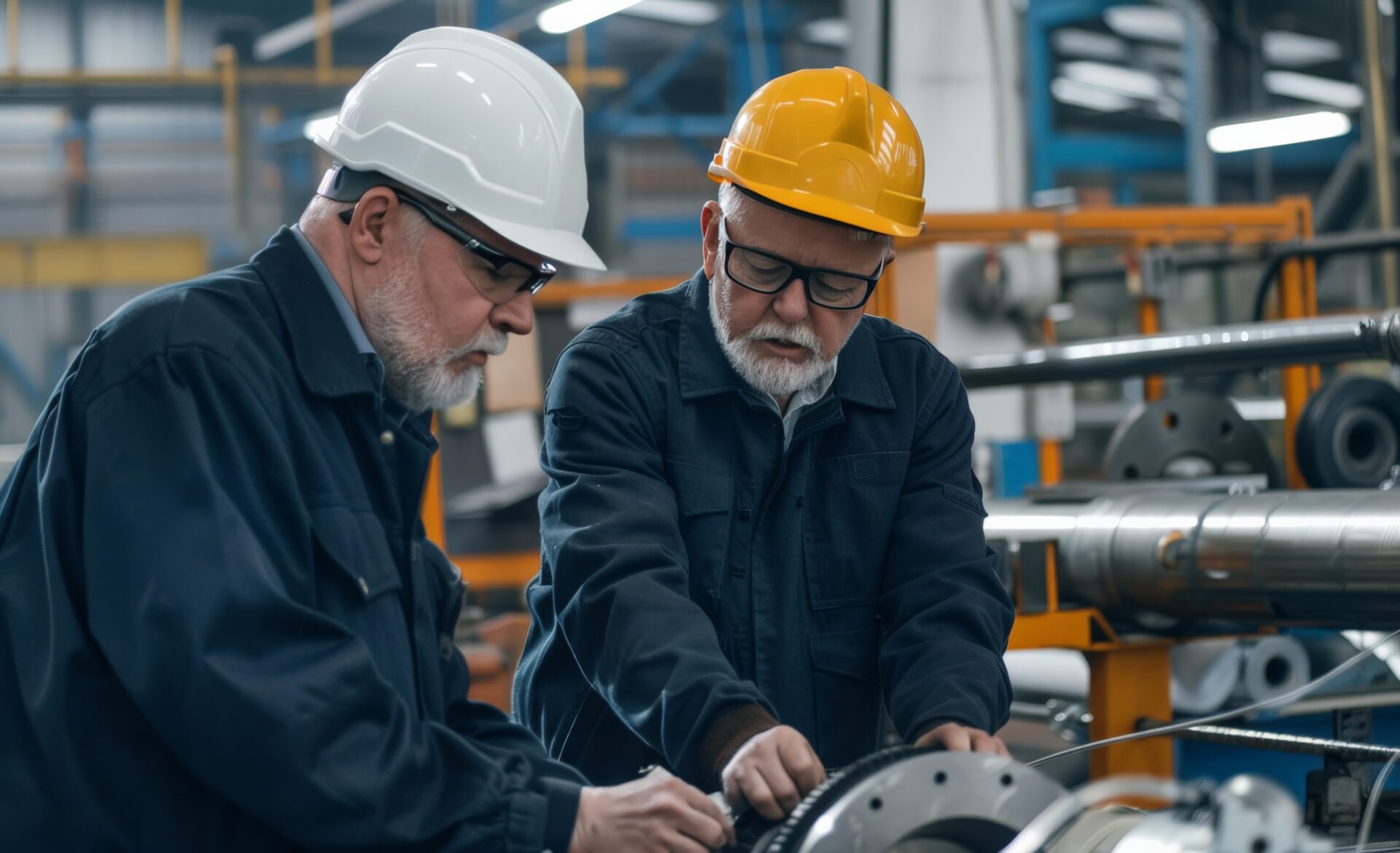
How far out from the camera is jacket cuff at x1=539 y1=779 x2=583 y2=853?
1376mm

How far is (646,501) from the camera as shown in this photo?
1.77 meters

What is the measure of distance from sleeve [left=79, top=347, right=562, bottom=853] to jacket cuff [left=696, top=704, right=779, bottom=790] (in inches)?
12.2

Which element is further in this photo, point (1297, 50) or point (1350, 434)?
point (1297, 50)

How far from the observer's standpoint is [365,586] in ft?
4.59

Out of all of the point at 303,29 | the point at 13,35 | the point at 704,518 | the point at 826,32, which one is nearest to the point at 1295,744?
the point at 704,518

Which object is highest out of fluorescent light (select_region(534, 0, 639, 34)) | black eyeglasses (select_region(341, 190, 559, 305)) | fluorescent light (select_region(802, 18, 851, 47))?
fluorescent light (select_region(802, 18, 851, 47))

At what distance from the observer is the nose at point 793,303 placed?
6.11ft

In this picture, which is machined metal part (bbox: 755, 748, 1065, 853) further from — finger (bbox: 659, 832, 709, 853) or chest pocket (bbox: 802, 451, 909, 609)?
chest pocket (bbox: 802, 451, 909, 609)

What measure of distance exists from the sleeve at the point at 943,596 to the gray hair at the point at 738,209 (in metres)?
0.26

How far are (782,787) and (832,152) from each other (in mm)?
843

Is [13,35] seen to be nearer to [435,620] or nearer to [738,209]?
[738,209]

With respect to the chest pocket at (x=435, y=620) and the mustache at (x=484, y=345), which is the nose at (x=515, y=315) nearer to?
the mustache at (x=484, y=345)

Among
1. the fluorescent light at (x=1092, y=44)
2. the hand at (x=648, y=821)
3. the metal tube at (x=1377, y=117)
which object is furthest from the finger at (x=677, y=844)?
the fluorescent light at (x=1092, y=44)

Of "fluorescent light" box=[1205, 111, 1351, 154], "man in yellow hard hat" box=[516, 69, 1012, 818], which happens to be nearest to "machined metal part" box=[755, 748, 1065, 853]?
"man in yellow hard hat" box=[516, 69, 1012, 818]
